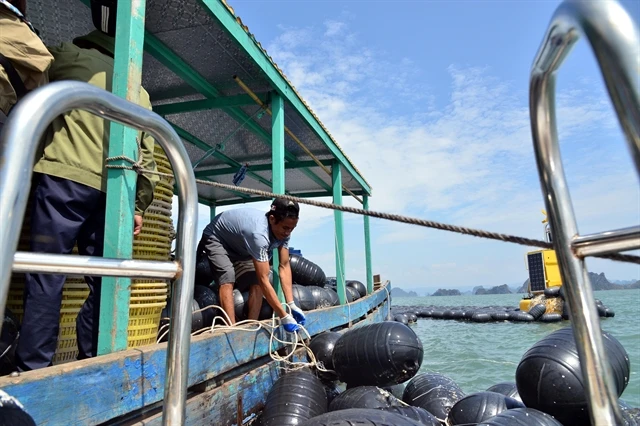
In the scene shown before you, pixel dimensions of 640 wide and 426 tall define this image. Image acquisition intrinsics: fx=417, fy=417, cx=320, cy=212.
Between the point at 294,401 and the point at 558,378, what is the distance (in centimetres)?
193

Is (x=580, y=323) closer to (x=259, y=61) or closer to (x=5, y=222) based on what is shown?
(x=5, y=222)

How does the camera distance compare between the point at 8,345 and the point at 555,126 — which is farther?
the point at 8,345

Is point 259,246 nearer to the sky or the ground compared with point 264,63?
nearer to the ground

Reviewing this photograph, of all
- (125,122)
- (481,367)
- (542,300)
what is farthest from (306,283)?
(542,300)

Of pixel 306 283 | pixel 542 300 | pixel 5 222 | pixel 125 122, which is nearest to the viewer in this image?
pixel 5 222

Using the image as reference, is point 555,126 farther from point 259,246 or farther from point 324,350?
point 324,350

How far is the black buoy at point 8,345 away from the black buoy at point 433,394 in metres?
3.17

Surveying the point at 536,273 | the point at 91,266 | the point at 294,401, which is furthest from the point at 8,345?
the point at 536,273

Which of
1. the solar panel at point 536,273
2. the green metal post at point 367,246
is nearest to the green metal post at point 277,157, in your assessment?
the green metal post at point 367,246

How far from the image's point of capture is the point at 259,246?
4.06 meters

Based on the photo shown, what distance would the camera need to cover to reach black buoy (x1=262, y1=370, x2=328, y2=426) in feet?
9.98

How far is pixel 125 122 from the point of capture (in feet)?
3.72

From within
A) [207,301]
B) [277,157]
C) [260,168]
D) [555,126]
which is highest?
[260,168]

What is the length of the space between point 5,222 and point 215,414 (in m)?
2.66
